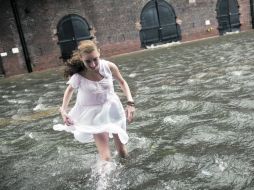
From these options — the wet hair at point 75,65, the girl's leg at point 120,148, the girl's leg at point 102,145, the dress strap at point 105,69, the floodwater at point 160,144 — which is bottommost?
the floodwater at point 160,144

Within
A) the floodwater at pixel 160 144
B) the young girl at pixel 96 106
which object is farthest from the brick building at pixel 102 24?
the young girl at pixel 96 106

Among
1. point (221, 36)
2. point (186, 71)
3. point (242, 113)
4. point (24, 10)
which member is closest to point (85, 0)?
point (24, 10)

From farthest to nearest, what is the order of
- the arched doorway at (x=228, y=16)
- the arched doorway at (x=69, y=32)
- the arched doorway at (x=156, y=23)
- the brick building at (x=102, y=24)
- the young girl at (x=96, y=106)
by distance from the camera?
the arched doorway at (x=228, y=16) → the arched doorway at (x=156, y=23) → the arched doorway at (x=69, y=32) → the brick building at (x=102, y=24) → the young girl at (x=96, y=106)

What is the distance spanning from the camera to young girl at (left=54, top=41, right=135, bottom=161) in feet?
17.6

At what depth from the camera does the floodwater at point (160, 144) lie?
17.1 feet

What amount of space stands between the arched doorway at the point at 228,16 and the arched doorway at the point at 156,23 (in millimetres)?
3573

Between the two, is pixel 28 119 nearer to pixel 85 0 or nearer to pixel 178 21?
pixel 85 0

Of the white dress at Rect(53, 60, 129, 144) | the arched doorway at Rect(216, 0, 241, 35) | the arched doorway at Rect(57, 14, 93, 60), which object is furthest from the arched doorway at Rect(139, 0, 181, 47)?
the white dress at Rect(53, 60, 129, 144)

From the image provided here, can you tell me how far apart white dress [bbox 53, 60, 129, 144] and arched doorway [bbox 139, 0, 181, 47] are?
2023cm

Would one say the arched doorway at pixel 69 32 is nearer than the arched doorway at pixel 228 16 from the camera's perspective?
Yes

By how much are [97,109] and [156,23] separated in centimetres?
2090

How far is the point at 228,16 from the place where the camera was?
91.5 ft

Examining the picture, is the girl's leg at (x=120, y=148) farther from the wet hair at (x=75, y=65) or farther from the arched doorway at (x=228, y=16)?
the arched doorway at (x=228, y=16)

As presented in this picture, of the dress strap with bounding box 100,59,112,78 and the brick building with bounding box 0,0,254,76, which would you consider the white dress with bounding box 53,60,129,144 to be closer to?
the dress strap with bounding box 100,59,112,78
